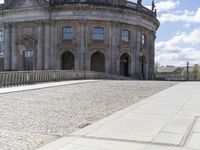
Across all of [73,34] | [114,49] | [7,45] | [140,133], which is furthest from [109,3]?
[140,133]

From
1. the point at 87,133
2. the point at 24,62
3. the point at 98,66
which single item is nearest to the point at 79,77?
the point at 98,66

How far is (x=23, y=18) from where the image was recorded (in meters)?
49.2

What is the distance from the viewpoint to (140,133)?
7832 millimetres

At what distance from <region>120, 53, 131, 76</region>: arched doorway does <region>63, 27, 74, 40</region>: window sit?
919 centimetres

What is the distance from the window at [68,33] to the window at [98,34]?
328 centimetres

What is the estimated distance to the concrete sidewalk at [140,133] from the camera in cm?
668

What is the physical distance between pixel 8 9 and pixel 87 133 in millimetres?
46367

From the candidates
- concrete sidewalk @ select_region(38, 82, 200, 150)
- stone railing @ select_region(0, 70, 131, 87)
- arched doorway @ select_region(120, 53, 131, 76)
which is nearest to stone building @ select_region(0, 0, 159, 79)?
arched doorway @ select_region(120, 53, 131, 76)

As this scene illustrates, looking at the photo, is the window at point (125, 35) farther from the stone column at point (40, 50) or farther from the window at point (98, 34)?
the stone column at point (40, 50)

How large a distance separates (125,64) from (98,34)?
780cm

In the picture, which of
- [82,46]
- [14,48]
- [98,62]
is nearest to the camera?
[82,46]

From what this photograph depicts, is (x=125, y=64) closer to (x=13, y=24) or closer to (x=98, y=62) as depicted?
(x=98, y=62)

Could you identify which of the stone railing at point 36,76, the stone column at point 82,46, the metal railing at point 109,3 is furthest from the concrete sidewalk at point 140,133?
the metal railing at point 109,3

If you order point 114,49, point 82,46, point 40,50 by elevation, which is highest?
point 82,46
